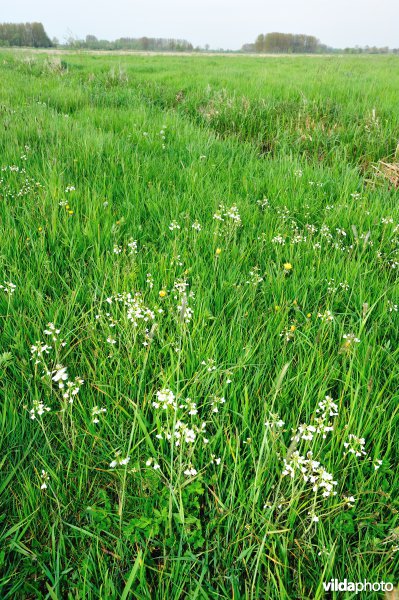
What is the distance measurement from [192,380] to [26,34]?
125m

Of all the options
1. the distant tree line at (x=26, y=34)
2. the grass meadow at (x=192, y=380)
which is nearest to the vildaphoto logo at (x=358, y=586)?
the grass meadow at (x=192, y=380)

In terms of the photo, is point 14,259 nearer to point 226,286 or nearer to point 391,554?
point 226,286

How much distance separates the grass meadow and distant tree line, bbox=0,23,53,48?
372 feet

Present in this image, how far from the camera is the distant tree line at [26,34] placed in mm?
95450

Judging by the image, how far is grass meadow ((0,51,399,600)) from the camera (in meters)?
1.32

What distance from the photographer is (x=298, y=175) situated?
425 centimetres

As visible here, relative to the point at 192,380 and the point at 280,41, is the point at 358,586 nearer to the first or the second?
the point at 192,380

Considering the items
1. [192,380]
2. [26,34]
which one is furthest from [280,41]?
[192,380]

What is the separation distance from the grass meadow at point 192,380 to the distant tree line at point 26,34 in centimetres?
11349

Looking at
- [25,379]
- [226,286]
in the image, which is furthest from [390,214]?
[25,379]

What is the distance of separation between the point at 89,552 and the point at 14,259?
1884mm

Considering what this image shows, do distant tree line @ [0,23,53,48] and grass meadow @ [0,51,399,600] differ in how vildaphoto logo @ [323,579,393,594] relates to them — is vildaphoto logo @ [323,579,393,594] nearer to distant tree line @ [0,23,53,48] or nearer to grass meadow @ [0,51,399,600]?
grass meadow @ [0,51,399,600]

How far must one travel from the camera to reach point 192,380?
1884 mm

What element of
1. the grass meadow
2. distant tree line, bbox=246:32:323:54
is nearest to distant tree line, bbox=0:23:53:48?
distant tree line, bbox=246:32:323:54
